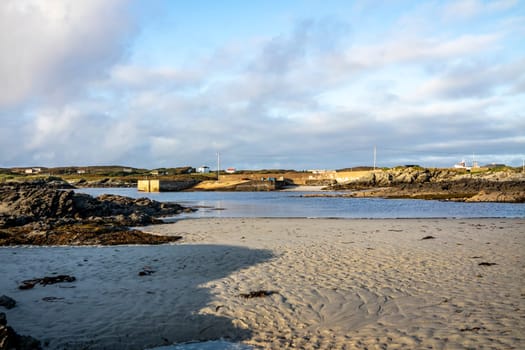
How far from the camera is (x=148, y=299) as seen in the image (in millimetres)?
8078

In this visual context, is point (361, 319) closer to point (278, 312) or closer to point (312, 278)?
point (278, 312)

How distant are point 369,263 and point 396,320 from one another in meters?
4.43

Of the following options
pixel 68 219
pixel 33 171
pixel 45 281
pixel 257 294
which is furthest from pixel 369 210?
pixel 33 171

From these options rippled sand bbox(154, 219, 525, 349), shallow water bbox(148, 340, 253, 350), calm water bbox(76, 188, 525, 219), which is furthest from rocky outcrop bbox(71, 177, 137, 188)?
shallow water bbox(148, 340, 253, 350)

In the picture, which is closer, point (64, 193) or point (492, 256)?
point (492, 256)

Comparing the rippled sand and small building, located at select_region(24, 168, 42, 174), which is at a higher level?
small building, located at select_region(24, 168, 42, 174)

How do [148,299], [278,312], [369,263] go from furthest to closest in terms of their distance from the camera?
[369,263]
[148,299]
[278,312]

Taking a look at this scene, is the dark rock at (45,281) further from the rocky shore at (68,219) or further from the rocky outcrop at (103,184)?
the rocky outcrop at (103,184)

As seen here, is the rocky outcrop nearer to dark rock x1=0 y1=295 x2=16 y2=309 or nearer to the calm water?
the calm water

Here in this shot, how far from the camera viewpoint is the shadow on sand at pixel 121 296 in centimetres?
640

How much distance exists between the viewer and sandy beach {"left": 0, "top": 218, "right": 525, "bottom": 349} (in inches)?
247

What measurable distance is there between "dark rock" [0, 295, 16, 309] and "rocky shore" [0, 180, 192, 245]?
7621mm

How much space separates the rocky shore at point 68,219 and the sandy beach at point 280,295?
66.4 inches

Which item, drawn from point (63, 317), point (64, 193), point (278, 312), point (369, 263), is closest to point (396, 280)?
point (369, 263)
